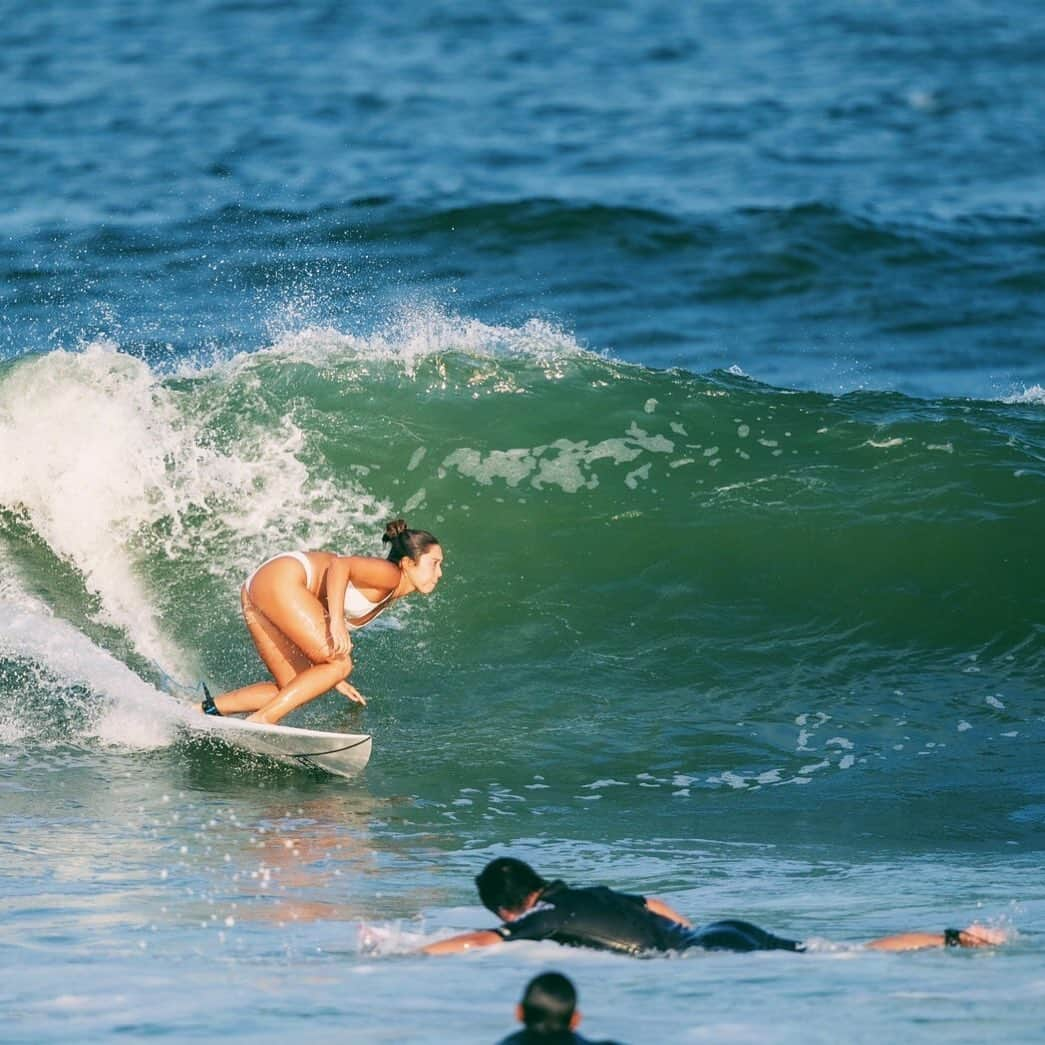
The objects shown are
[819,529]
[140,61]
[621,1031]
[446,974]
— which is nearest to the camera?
[621,1031]

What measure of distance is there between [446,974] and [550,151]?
23.1 metres

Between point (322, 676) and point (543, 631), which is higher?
point (322, 676)

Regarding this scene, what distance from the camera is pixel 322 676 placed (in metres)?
8.64

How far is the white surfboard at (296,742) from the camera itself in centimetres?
852

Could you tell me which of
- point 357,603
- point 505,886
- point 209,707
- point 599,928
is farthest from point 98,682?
point 599,928

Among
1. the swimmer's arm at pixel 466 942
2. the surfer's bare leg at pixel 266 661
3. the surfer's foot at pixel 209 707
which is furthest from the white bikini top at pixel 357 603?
the swimmer's arm at pixel 466 942

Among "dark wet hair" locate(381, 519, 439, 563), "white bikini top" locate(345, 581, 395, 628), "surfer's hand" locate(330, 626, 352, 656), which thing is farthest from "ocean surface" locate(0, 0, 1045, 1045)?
"dark wet hair" locate(381, 519, 439, 563)

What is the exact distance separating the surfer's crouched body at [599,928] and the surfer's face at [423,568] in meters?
2.84

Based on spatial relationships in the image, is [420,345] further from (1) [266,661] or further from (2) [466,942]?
(2) [466,942]

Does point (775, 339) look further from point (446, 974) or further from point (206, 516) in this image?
point (446, 974)

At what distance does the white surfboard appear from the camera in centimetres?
852

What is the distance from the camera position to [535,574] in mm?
11602

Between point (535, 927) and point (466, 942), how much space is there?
0.23 meters

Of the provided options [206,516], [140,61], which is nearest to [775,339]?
[206,516]
